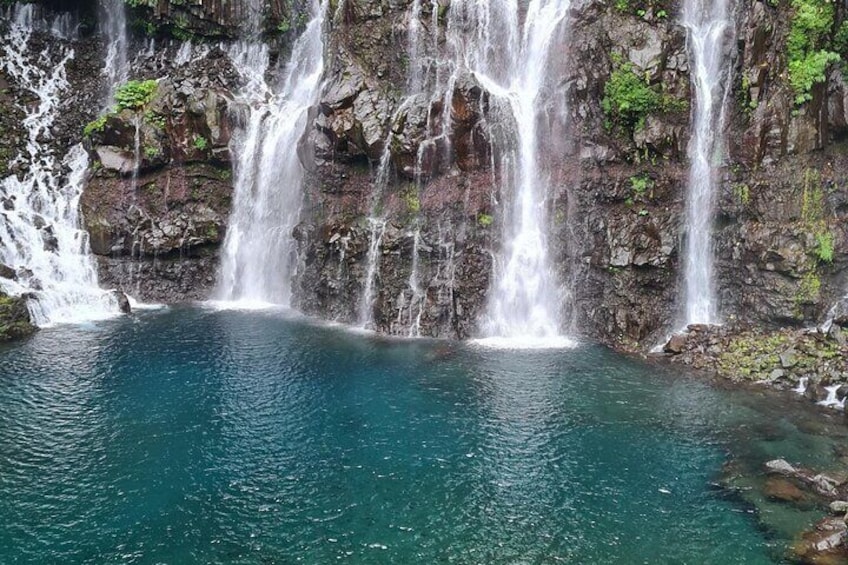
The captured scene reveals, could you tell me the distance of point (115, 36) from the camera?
47.2 meters

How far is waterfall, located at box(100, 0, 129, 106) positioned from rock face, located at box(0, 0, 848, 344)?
22.0ft

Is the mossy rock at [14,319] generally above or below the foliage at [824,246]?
below

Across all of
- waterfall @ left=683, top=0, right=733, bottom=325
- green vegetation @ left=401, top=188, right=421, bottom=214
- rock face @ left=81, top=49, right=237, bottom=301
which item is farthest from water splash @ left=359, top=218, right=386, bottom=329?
waterfall @ left=683, top=0, right=733, bottom=325

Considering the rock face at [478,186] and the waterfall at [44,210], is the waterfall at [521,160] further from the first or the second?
the waterfall at [44,210]

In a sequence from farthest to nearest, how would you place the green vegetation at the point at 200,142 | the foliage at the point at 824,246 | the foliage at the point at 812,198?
the green vegetation at the point at 200,142 → the foliage at the point at 812,198 → the foliage at the point at 824,246

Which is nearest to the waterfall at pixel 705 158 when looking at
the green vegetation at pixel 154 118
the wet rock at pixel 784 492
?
the wet rock at pixel 784 492

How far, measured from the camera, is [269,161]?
40219mm

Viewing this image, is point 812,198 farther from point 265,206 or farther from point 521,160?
point 265,206

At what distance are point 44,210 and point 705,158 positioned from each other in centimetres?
3836

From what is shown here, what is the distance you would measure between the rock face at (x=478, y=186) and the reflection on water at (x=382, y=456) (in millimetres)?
5499

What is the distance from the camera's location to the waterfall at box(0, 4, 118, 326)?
3491 cm

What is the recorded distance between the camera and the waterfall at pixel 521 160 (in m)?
33.2

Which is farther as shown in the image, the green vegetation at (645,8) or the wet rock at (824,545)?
the green vegetation at (645,8)

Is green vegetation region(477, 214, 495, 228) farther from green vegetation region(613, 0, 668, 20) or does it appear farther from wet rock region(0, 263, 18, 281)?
wet rock region(0, 263, 18, 281)
